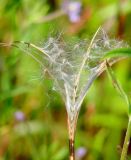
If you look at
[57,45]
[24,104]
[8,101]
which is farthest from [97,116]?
[57,45]

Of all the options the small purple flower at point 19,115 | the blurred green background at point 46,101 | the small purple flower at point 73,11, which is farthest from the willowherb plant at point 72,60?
the small purple flower at point 73,11

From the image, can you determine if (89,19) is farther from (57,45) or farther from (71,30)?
(57,45)

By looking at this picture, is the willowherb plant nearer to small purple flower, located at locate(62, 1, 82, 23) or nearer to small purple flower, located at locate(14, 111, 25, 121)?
small purple flower, located at locate(14, 111, 25, 121)

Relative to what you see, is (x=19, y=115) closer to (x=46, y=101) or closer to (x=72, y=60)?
(x=46, y=101)

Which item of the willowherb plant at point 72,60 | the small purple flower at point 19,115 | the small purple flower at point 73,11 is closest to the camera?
the willowherb plant at point 72,60

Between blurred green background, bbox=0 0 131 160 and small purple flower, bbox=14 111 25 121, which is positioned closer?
blurred green background, bbox=0 0 131 160

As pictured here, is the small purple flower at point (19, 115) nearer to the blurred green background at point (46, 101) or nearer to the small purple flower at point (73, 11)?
the blurred green background at point (46, 101)

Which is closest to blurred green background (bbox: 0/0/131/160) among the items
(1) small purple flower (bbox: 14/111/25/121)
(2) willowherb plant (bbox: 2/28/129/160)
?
(1) small purple flower (bbox: 14/111/25/121)

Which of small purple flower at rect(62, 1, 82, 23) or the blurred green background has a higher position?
small purple flower at rect(62, 1, 82, 23)

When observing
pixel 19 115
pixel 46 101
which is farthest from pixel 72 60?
pixel 46 101
